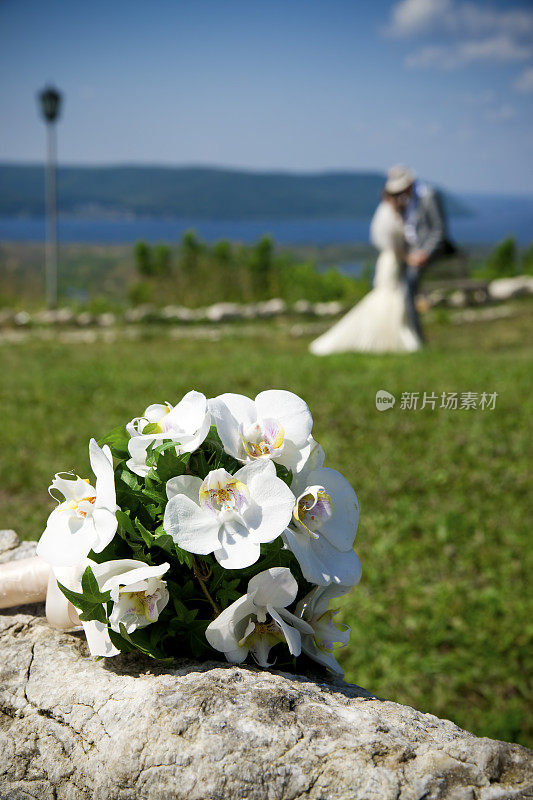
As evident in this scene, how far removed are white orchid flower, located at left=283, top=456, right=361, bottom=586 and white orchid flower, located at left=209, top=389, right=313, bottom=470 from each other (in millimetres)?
54

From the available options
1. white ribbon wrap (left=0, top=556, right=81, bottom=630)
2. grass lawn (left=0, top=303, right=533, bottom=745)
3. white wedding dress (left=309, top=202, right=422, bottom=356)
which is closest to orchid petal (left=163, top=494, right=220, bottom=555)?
white ribbon wrap (left=0, top=556, right=81, bottom=630)

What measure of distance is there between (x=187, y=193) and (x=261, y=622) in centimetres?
12122

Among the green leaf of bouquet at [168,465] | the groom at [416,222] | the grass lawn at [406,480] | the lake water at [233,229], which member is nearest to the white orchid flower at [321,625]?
the green leaf of bouquet at [168,465]

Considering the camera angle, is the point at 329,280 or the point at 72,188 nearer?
the point at 329,280

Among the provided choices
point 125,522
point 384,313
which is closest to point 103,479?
point 125,522

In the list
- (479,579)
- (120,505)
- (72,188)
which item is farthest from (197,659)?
(72,188)

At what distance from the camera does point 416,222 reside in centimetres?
741

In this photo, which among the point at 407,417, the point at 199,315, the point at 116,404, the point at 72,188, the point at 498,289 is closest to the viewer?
the point at 407,417

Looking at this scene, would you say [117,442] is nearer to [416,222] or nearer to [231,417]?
[231,417]

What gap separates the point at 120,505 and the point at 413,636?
2.11m

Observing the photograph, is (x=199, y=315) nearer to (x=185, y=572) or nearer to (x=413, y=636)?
(x=413, y=636)

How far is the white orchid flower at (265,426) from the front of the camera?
1134mm

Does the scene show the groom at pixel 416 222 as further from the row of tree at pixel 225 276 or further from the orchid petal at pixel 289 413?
the orchid petal at pixel 289 413

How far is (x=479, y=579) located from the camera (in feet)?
10.4
